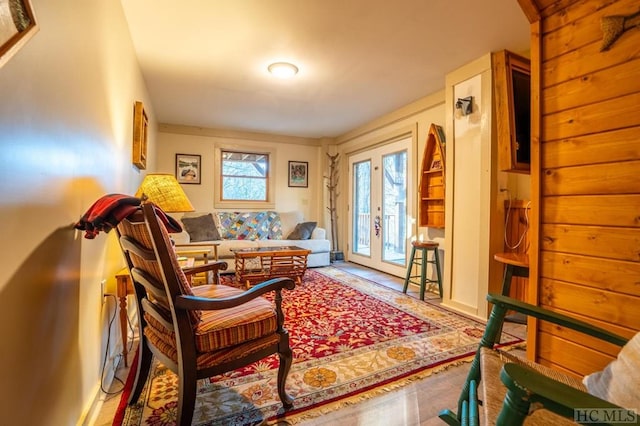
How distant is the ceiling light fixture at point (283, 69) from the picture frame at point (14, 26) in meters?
2.24

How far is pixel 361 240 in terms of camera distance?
5.25 m

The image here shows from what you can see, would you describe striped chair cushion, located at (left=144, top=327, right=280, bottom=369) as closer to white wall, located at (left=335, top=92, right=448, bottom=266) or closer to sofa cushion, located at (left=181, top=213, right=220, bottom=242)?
white wall, located at (left=335, top=92, right=448, bottom=266)

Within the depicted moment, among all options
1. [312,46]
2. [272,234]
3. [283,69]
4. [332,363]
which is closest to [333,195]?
[272,234]

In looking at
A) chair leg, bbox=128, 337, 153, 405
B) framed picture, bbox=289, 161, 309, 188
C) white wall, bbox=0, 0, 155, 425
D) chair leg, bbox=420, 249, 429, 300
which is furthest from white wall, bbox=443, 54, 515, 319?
framed picture, bbox=289, 161, 309, 188

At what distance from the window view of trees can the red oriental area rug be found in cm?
282

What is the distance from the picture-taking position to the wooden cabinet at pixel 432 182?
3.34 metres

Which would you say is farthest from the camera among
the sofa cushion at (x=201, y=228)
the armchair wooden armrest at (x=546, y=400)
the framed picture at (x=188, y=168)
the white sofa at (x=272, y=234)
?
the framed picture at (x=188, y=168)

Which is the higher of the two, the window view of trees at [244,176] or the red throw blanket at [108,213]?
the window view of trees at [244,176]

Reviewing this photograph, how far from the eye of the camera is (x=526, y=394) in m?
0.59

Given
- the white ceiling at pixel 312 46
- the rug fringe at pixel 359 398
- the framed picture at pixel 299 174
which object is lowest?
the rug fringe at pixel 359 398

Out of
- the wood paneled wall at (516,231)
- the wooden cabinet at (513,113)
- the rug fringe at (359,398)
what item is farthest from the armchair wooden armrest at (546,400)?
the wood paneled wall at (516,231)

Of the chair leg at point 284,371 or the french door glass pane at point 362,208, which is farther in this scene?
the french door glass pane at point 362,208

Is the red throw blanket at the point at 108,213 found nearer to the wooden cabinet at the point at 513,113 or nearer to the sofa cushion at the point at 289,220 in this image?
the wooden cabinet at the point at 513,113

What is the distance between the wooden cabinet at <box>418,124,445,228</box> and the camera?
11.0ft
